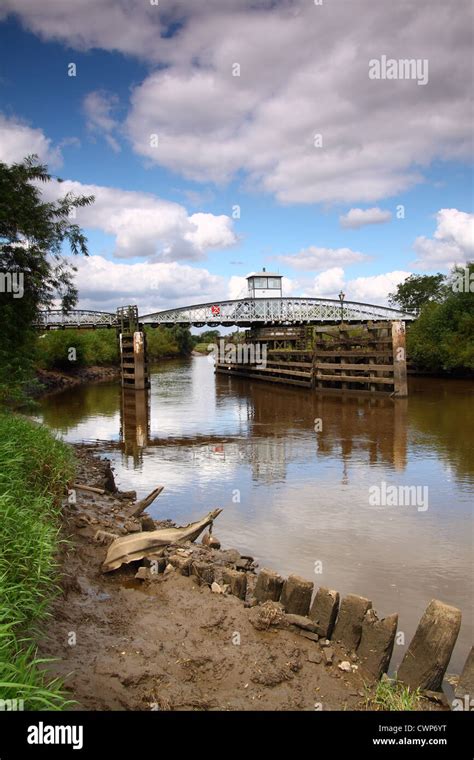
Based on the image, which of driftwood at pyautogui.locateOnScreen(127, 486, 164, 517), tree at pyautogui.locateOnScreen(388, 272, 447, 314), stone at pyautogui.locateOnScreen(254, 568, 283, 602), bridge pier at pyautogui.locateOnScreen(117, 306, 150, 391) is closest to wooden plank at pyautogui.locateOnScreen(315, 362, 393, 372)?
bridge pier at pyautogui.locateOnScreen(117, 306, 150, 391)

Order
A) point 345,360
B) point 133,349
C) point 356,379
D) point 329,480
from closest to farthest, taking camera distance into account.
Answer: point 329,480
point 356,379
point 345,360
point 133,349

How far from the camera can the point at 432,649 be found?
4871 millimetres

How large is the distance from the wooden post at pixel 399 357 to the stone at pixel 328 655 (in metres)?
21.0

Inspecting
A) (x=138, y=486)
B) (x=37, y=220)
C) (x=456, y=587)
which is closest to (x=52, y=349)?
(x=37, y=220)

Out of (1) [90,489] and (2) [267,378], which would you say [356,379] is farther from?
(1) [90,489]

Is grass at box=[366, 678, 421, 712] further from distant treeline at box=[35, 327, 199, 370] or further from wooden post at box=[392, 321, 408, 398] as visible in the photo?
distant treeline at box=[35, 327, 199, 370]

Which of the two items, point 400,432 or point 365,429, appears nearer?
point 400,432

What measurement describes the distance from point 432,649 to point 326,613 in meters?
1.01

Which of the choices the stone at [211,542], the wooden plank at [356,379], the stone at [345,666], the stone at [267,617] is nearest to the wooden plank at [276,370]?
the wooden plank at [356,379]

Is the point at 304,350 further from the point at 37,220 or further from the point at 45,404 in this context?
the point at 37,220

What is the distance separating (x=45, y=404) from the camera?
3044 cm

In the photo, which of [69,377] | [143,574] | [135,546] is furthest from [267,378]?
[143,574]

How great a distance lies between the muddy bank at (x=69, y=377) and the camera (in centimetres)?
4113

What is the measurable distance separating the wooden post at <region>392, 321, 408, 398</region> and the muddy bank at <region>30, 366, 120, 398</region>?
20872mm
